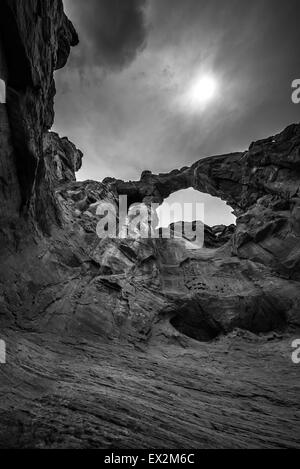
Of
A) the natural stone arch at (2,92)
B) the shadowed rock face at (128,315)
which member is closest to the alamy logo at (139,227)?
the shadowed rock face at (128,315)

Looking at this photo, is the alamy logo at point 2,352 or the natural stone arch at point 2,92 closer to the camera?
the alamy logo at point 2,352

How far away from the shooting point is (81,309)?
15.9 meters

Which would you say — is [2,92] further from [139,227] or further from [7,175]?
[139,227]

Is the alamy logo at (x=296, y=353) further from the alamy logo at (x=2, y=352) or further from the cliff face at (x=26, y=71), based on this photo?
the cliff face at (x=26, y=71)

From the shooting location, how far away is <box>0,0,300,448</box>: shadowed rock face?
8.09m

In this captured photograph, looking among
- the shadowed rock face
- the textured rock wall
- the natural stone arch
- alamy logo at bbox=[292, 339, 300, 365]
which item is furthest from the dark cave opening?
the natural stone arch

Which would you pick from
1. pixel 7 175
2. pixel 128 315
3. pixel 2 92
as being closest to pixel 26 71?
pixel 2 92

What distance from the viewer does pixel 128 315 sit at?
677 inches

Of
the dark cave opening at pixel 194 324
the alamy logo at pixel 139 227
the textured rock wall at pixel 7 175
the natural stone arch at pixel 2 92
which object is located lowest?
the dark cave opening at pixel 194 324

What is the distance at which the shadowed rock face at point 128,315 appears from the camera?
26.6 feet

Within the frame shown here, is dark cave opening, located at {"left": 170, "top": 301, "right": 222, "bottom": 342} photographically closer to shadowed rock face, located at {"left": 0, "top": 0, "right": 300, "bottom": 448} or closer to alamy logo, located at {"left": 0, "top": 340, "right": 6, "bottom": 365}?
shadowed rock face, located at {"left": 0, "top": 0, "right": 300, "bottom": 448}
